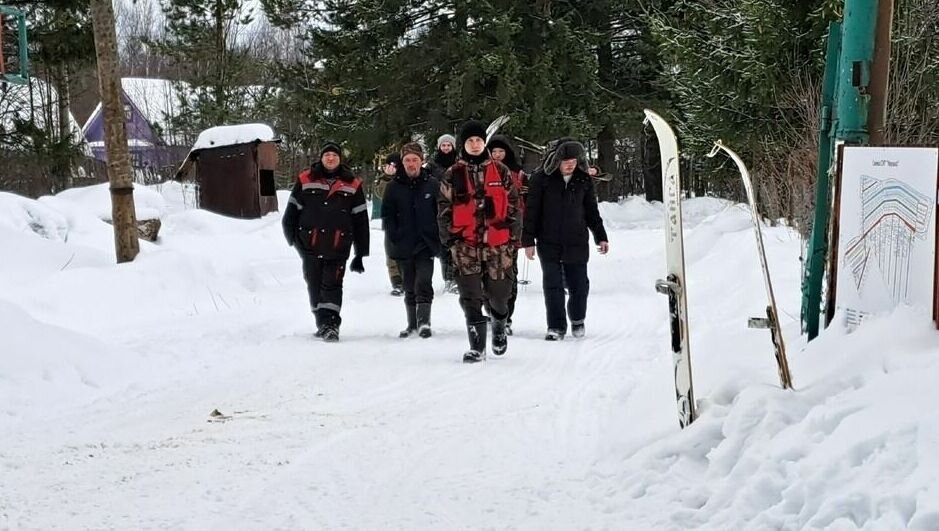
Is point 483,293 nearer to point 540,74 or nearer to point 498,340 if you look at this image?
point 498,340

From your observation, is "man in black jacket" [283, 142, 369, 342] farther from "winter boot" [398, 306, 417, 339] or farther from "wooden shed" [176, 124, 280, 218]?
"wooden shed" [176, 124, 280, 218]

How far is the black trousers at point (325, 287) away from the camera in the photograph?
8008 mm

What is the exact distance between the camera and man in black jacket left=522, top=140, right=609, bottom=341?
798 cm

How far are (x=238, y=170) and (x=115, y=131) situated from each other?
12.4m

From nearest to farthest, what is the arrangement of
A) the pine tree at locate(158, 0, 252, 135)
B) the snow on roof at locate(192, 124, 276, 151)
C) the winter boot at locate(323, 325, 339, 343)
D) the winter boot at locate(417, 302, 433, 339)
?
the winter boot at locate(323, 325, 339, 343)
the winter boot at locate(417, 302, 433, 339)
the snow on roof at locate(192, 124, 276, 151)
the pine tree at locate(158, 0, 252, 135)

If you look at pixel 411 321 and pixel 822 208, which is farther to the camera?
pixel 411 321

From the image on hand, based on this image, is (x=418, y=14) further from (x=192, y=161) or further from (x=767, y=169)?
(x=767, y=169)

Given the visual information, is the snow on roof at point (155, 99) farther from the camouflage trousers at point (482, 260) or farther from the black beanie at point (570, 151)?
the camouflage trousers at point (482, 260)

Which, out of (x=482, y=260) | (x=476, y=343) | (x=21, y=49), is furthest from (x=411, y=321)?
(x=21, y=49)

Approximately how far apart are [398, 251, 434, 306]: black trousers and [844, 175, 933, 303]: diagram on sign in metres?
4.36

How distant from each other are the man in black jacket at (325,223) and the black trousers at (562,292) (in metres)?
1.68

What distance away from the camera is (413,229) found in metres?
8.41

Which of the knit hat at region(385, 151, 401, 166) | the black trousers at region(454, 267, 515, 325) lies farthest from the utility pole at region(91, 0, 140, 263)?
the black trousers at region(454, 267, 515, 325)

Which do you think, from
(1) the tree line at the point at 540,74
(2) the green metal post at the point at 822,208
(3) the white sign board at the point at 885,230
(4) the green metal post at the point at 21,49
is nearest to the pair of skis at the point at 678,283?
(3) the white sign board at the point at 885,230
